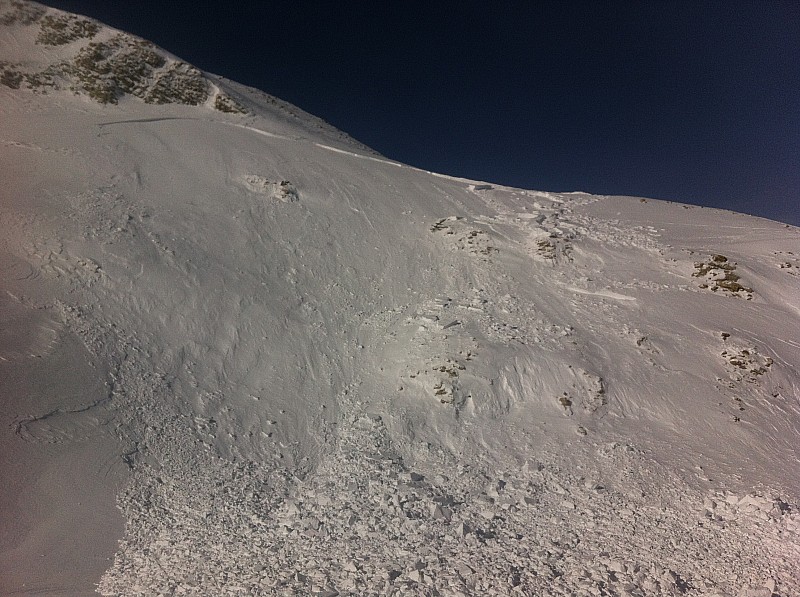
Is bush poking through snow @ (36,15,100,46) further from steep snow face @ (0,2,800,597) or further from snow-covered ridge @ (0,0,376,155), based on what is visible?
steep snow face @ (0,2,800,597)

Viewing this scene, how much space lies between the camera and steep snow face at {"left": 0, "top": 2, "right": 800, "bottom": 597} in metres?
7.53

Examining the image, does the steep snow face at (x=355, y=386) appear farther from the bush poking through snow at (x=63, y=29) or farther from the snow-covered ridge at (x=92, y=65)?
the bush poking through snow at (x=63, y=29)

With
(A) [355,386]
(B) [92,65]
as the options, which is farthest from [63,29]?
(A) [355,386]

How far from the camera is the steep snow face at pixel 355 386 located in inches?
296

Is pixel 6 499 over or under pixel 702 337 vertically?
under

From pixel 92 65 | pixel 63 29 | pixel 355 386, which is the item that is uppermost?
pixel 63 29

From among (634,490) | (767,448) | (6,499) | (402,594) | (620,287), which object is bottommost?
(6,499)

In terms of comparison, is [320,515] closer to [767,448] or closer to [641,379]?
[641,379]

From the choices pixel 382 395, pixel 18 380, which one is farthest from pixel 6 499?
pixel 382 395

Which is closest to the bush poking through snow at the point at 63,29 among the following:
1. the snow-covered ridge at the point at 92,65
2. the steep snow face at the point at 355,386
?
the snow-covered ridge at the point at 92,65

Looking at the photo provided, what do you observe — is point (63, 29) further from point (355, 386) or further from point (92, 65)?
point (355, 386)

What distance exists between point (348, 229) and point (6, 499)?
13.9 metres

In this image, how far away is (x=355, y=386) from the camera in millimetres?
12797

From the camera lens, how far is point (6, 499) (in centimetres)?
746
